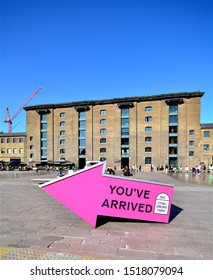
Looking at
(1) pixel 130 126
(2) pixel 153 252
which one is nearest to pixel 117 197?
(2) pixel 153 252

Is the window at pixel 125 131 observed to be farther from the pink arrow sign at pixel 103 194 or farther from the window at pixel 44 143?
the pink arrow sign at pixel 103 194

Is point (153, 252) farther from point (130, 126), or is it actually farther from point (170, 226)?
point (130, 126)

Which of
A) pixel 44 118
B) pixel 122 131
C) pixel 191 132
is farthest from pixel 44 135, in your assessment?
pixel 191 132

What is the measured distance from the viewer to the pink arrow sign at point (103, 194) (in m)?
4.92

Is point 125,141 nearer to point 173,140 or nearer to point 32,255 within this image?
point 173,140

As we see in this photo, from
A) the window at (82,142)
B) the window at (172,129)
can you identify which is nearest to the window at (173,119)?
the window at (172,129)

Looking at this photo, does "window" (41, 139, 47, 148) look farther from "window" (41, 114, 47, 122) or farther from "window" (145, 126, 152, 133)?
"window" (145, 126, 152, 133)

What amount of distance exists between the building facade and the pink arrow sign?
39.3m

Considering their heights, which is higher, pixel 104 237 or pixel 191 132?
pixel 191 132

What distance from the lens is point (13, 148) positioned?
5581 cm

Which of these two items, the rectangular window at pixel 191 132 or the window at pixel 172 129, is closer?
the rectangular window at pixel 191 132

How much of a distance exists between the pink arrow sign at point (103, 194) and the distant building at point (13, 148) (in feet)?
178

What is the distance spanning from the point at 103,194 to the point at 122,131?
138 ft
